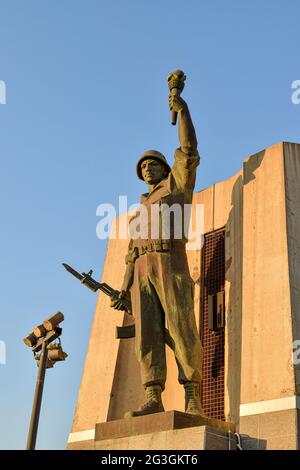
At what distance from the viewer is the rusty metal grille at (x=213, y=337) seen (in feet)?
29.9

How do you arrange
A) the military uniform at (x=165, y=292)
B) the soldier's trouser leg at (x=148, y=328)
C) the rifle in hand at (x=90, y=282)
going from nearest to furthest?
the military uniform at (x=165, y=292)
the soldier's trouser leg at (x=148, y=328)
the rifle in hand at (x=90, y=282)

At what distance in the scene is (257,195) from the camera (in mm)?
9359

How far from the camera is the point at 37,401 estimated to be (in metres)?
9.04

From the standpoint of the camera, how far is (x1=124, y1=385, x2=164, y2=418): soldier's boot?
798 cm

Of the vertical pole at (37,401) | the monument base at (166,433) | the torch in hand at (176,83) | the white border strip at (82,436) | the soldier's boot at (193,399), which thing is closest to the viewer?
the monument base at (166,433)

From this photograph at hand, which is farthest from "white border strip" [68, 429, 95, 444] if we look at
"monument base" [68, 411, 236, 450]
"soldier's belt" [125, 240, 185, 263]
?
"soldier's belt" [125, 240, 185, 263]

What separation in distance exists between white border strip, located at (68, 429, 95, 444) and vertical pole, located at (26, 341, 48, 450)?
1.29 meters

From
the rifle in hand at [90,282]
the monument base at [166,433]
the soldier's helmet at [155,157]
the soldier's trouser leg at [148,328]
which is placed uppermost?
the soldier's helmet at [155,157]

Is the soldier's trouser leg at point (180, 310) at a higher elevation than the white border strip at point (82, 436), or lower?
higher

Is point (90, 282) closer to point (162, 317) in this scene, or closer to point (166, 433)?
point (162, 317)

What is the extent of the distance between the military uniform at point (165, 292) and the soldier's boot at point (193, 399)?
0.23 feet

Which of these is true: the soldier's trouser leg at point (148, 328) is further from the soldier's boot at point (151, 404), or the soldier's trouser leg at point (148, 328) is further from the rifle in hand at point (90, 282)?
the rifle in hand at point (90, 282)

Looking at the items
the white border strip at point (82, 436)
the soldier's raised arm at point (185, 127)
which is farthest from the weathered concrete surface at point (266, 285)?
the white border strip at point (82, 436)

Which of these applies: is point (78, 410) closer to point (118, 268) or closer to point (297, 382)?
point (118, 268)
